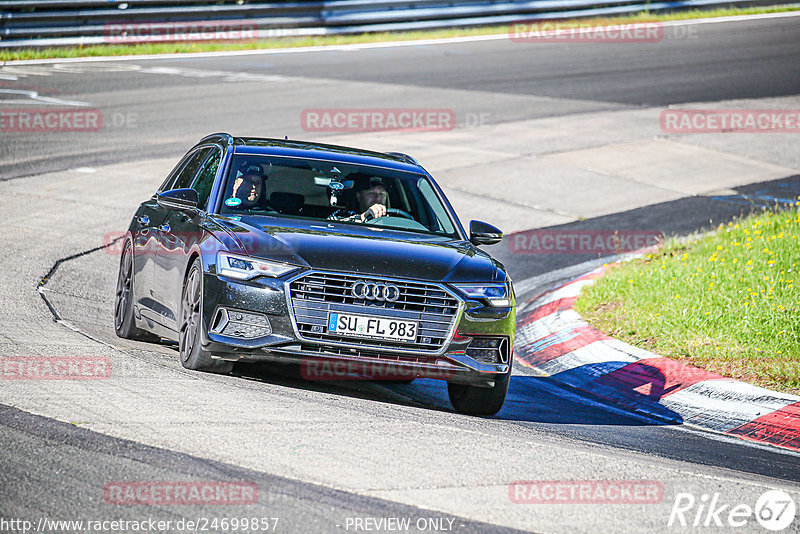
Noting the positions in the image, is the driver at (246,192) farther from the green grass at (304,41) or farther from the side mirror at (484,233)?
the green grass at (304,41)

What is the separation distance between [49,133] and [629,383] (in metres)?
11.8

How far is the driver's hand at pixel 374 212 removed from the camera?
793 cm

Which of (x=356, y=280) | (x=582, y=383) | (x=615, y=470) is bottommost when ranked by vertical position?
(x=582, y=383)

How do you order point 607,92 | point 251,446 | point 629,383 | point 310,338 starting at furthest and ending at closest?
1. point 607,92
2. point 629,383
3. point 310,338
4. point 251,446

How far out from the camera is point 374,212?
313 inches

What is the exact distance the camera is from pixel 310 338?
6.64 meters

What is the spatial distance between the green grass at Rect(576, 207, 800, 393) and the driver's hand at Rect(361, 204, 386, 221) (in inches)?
110

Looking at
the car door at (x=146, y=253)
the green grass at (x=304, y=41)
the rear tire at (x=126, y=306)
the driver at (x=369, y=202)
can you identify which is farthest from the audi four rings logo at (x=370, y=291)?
the green grass at (x=304, y=41)

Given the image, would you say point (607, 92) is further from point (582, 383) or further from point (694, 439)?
point (694, 439)

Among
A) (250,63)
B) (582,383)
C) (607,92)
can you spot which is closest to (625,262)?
(582,383)

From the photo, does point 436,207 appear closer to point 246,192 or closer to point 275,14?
point 246,192

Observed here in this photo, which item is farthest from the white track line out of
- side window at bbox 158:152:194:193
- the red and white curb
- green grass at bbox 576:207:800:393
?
the red and white curb

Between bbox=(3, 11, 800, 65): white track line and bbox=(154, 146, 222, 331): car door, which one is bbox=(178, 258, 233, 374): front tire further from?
bbox=(3, 11, 800, 65): white track line

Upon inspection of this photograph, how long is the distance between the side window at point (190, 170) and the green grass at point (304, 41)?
15.8m
